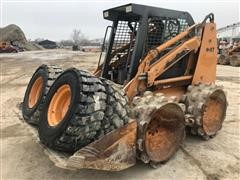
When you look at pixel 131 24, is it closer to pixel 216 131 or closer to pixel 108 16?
pixel 108 16

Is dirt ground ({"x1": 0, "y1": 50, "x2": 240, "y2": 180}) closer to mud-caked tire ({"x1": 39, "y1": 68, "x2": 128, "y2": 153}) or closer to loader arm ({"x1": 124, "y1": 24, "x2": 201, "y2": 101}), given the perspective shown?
mud-caked tire ({"x1": 39, "y1": 68, "x2": 128, "y2": 153})

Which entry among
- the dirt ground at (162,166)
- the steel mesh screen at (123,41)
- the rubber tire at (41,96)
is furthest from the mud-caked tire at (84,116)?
the steel mesh screen at (123,41)

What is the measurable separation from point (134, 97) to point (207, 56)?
5.87ft

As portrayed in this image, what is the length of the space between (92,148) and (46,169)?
3.67ft

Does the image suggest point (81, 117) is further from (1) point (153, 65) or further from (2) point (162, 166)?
(1) point (153, 65)

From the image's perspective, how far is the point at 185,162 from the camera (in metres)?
4.46

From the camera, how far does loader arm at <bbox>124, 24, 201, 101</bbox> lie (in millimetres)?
4637

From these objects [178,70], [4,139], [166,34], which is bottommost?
[4,139]

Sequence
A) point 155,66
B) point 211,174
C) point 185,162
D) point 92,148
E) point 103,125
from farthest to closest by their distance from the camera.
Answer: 1. point 155,66
2. point 185,162
3. point 211,174
4. point 103,125
5. point 92,148

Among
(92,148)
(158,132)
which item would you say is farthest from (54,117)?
(158,132)

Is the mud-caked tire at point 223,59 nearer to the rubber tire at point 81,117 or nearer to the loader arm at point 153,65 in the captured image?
the loader arm at point 153,65

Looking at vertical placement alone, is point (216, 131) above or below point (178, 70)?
below

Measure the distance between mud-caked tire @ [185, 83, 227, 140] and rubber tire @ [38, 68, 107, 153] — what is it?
173cm

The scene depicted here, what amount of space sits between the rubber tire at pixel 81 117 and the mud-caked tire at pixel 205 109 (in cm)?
173
